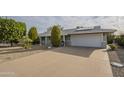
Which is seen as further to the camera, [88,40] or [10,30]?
[10,30]

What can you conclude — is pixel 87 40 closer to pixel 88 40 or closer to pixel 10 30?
pixel 88 40

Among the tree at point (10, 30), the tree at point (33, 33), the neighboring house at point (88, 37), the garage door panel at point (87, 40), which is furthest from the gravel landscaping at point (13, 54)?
the tree at point (33, 33)

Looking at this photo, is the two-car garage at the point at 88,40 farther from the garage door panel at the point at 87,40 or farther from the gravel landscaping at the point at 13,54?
the gravel landscaping at the point at 13,54

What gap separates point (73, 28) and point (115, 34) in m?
8.88

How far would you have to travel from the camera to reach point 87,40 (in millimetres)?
23250

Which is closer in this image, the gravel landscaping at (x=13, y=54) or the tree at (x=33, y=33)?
the gravel landscaping at (x=13, y=54)

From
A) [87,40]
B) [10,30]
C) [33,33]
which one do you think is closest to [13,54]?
[87,40]

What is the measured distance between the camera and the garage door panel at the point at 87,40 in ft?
72.6

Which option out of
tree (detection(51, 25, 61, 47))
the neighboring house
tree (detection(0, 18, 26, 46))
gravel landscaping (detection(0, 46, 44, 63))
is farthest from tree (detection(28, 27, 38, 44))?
gravel landscaping (detection(0, 46, 44, 63))
